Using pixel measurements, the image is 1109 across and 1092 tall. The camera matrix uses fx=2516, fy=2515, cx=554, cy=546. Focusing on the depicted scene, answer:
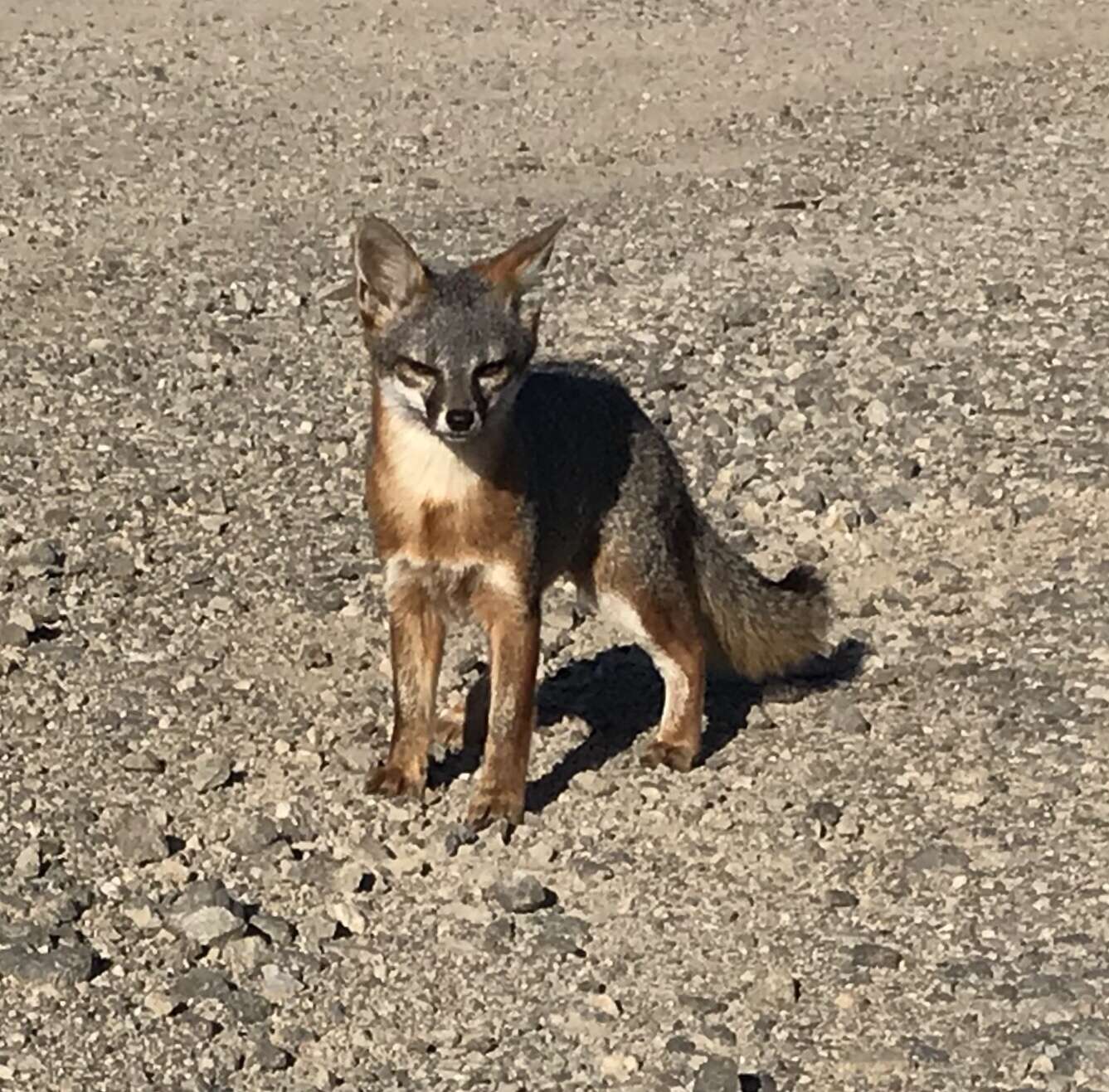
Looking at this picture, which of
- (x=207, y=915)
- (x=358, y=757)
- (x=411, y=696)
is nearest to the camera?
(x=207, y=915)

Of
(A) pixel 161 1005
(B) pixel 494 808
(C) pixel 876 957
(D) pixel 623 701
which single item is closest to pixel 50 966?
(A) pixel 161 1005

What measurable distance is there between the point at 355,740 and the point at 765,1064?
1974 millimetres

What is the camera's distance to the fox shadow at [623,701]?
7.05 m

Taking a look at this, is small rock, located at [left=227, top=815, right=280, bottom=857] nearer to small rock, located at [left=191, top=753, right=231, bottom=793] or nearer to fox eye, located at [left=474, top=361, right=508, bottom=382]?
small rock, located at [left=191, top=753, right=231, bottom=793]

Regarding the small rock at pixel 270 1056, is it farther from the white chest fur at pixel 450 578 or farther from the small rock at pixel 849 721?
the small rock at pixel 849 721

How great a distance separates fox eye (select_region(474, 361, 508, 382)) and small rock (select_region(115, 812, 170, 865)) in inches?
55.6

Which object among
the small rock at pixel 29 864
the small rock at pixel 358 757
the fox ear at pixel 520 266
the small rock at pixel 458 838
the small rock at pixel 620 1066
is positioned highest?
the fox ear at pixel 520 266

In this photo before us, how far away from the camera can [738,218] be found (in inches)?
487

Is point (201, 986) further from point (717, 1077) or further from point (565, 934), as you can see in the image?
point (717, 1077)

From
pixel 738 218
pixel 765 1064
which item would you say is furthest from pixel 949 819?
pixel 738 218

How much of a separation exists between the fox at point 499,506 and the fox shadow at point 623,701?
0.16 metres

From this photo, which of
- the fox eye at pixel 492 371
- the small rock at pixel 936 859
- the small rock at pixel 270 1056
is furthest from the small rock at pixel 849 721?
the small rock at pixel 270 1056

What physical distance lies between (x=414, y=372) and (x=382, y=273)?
310 mm

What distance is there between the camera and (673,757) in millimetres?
6945
